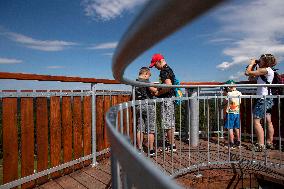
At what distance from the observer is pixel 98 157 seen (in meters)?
5.54

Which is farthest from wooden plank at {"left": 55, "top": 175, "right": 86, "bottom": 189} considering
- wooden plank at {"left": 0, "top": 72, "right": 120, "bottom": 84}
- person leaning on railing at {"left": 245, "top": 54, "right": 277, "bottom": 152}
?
person leaning on railing at {"left": 245, "top": 54, "right": 277, "bottom": 152}

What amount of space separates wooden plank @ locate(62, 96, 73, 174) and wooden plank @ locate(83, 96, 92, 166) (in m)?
0.36

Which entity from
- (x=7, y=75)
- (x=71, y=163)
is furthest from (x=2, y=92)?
(x=71, y=163)

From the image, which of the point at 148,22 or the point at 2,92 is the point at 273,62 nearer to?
the point at 2,92

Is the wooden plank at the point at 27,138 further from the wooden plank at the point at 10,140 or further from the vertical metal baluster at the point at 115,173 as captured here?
the vertical metal baluster at the point at 115,173

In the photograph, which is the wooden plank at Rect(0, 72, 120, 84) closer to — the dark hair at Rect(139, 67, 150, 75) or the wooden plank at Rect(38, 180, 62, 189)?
the dark hair at Rect(139, 67, 150, 75)

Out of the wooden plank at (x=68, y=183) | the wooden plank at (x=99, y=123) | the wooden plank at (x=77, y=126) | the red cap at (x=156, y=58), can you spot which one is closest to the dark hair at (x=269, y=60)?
the red cap at (x=156, y=58)

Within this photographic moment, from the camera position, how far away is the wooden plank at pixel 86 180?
164 inches

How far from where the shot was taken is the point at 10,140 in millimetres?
3707

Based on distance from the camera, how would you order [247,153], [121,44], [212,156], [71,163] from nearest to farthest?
1. [121,44]
2. [71,163]
3. [212,156]
4. [247,153]

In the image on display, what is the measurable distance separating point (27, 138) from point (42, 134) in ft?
0.85

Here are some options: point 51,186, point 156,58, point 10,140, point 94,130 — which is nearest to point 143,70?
point 156,58

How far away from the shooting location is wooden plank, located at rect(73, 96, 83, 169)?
4.82 m

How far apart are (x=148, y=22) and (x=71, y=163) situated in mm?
4502
